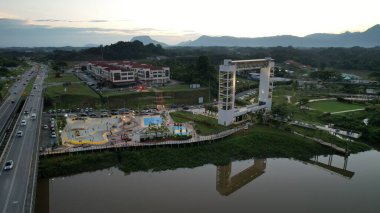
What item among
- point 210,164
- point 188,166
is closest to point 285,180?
point 210,164

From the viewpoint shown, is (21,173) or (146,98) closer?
(21,173)

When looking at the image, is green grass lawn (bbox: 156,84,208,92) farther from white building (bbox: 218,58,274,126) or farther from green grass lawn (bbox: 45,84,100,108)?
white building (bbox: 218,58,274,126)

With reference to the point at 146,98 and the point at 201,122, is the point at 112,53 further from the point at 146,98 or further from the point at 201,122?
the point at 201,122

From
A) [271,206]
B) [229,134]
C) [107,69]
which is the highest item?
[107,69]

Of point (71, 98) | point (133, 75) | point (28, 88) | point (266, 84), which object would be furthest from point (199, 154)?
point (28, 88)

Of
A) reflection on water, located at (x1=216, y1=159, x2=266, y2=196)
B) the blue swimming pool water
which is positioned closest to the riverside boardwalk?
reflection on water, located at (x1=216, y1=159, x2=266, y2=196)

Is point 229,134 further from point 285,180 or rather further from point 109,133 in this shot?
point 109,133

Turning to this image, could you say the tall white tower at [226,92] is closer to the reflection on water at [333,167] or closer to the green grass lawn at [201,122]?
the green grass lawn at [201,122]
